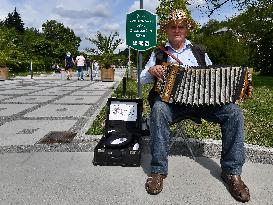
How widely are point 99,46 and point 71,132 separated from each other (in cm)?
1694

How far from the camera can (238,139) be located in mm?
3832

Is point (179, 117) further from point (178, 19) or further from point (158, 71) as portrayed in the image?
point (178, 19)

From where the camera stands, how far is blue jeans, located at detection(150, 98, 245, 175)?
3.83 meters

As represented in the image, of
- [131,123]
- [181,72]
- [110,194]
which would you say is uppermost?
[181,72]

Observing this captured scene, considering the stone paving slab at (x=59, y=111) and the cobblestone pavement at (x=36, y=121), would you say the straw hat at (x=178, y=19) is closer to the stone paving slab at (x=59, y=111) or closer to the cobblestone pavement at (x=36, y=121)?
the cobblestone pavement at (x=36, y=121)

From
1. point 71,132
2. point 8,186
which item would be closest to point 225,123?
point 8,186

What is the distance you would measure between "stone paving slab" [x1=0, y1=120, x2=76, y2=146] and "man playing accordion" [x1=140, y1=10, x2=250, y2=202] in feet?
8.02

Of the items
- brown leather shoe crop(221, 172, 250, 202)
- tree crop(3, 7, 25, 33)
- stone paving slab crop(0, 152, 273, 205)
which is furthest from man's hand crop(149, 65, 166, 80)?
tree crop(3, 7, 25, 33)

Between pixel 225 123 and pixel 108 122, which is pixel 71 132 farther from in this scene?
pixel 225 123

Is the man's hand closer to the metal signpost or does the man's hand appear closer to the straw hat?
the straw hat

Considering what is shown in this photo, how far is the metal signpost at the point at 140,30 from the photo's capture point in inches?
296

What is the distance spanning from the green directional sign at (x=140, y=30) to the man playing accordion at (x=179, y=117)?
3149 mm

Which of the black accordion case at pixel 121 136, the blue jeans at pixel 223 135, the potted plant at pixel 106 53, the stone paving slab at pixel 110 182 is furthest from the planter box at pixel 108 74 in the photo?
the blue jeans at pixel 223 135

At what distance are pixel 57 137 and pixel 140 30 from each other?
2.94 m
